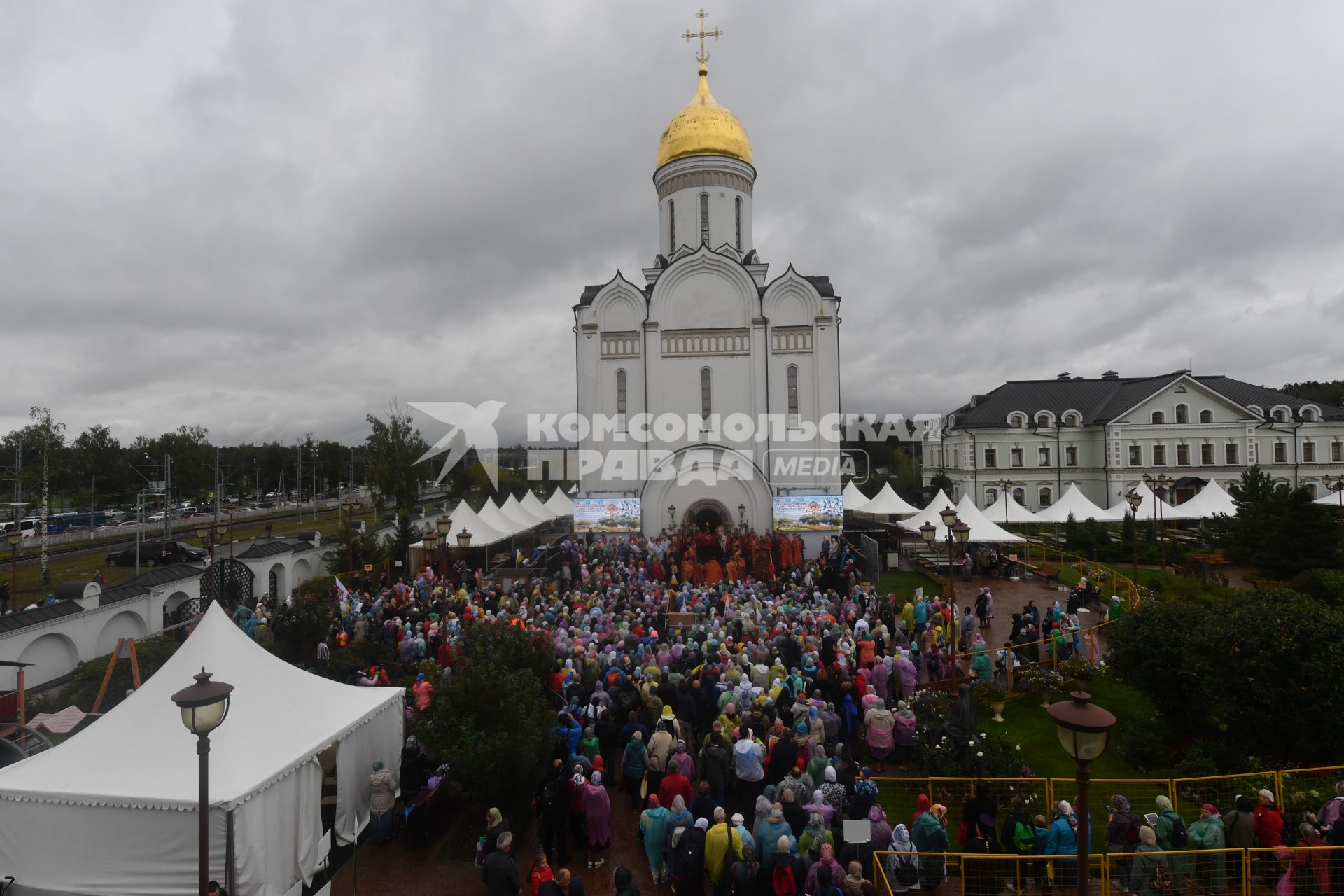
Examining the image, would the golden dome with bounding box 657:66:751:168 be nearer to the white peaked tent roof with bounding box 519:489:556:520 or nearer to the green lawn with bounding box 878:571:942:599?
the white peaked tent roof with bounding box 519:489:556:520

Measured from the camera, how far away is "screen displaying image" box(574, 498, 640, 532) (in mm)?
23062

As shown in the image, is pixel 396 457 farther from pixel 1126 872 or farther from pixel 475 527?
pixel 1126 872

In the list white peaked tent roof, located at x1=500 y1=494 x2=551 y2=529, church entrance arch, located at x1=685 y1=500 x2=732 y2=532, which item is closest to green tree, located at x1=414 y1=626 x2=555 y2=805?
church entrance arch, located at x1=685 y1=500 x2=732 y2=532

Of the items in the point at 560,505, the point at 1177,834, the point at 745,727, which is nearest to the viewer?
the point at 1177,834

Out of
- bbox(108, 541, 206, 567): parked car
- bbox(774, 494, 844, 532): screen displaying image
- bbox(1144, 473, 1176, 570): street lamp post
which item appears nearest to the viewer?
bbox(1144, 473, 1176, 570): street lamp post

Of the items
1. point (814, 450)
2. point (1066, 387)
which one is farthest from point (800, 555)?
point (1066, 387)

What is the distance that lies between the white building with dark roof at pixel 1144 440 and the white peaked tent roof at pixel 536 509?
23144mm

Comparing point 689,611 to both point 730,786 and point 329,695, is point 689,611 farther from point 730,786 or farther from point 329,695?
point 329,695

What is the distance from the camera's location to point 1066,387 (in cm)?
3878

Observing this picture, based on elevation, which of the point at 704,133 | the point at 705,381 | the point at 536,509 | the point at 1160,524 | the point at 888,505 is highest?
the point at 704,133

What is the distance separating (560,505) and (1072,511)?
21.2 m

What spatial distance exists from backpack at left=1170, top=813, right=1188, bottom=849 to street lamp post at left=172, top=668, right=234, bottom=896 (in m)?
7.60

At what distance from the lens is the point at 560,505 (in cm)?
3156

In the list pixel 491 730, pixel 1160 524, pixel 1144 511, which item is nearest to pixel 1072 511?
pixel 1144 511
